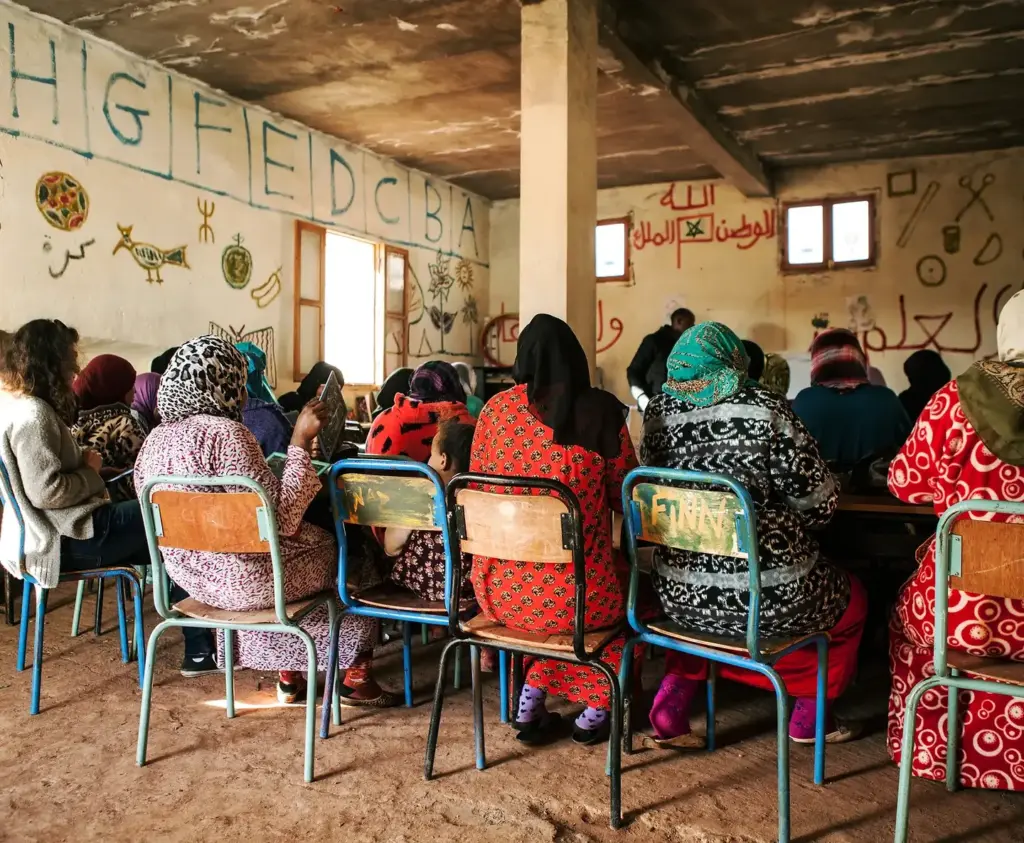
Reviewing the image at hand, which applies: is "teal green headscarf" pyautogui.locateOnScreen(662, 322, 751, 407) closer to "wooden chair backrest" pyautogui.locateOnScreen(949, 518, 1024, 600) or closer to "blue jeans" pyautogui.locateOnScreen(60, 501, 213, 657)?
"wooden chair backrest" pyautogui.locateOnScreen(949, 518, 1024, 600)

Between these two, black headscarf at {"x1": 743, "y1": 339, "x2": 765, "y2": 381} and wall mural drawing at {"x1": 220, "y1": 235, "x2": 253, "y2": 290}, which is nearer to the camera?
black headscarf at {"x1": 743, "y1": 339, "x2": 765, "y2": 381}

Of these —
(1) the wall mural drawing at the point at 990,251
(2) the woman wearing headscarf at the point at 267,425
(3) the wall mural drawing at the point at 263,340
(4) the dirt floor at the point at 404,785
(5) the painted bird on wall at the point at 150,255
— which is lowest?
(4) the dirt floor at the point at 404,785

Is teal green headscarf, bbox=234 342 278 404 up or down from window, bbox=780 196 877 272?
down

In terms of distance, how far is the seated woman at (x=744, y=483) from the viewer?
201cm

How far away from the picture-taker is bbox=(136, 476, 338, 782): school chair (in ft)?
6.66

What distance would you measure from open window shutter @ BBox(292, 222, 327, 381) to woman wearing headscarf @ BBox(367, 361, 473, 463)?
12.3 feet

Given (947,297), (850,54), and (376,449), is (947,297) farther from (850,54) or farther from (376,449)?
(376,449)

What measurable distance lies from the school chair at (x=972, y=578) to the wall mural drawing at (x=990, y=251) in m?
6.70

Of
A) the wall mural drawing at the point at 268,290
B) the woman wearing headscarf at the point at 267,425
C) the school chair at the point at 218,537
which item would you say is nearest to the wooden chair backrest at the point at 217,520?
the school chair at the point at 218,537

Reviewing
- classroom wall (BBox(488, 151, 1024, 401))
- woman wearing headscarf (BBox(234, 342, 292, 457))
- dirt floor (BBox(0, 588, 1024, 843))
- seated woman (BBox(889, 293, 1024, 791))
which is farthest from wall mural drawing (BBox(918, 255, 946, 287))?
woman wearing headscarf (BBox(234, 342, 292, 457))

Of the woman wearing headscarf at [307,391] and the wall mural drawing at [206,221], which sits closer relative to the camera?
the woman wearing headscarf at [307,391]

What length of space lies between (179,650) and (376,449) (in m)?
1.15

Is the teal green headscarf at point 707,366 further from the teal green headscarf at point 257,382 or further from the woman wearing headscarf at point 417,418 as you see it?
the teal green headscarf at point 257,382

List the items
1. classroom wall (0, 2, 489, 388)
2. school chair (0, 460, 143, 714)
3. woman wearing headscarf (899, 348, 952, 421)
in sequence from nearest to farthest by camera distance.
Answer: school chair (0, 460, 143, 714) → woman wearing headscarf (899, 348, 952, 421) → classroom wall (0, 2, 489, 388)
